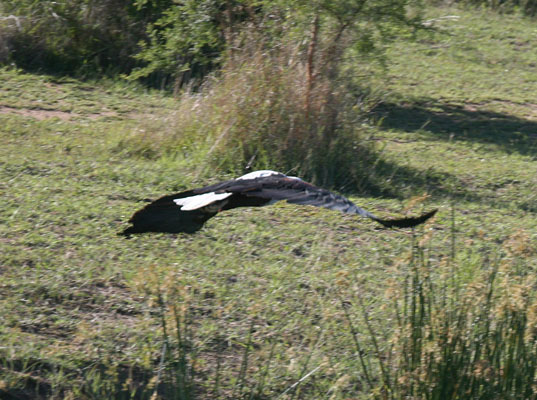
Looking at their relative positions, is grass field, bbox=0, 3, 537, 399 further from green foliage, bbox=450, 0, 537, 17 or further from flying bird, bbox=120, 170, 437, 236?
green foliage, bbox=450, 0, 537, 17

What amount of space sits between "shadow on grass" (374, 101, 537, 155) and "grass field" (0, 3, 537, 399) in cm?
7

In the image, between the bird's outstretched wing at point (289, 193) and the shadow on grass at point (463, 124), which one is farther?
the shadow on grass at point (463, 124)

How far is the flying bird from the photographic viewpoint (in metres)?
3.33

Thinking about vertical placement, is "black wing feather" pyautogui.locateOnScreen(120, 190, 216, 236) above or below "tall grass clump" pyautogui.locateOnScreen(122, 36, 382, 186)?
above

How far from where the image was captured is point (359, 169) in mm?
6598

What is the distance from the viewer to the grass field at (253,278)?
3.00 m

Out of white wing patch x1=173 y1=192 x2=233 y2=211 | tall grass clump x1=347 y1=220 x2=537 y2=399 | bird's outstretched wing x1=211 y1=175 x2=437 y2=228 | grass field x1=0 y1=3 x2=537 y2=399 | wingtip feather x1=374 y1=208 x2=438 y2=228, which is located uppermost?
wingtip feather x1=374 y1=208 x2=438 y2=228

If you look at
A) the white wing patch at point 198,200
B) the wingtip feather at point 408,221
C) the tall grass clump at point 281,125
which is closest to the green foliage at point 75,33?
the tall grass clump at point 281,125

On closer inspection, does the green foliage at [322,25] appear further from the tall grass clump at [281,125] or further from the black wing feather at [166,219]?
the black wing feather at [166,219]

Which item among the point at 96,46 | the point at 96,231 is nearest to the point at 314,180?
the point at 96,231

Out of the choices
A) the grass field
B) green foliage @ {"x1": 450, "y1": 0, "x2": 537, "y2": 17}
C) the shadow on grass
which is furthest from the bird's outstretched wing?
green foliage @ {"x1": 450, "y1": 0, "x2": 537, "y2": 17}

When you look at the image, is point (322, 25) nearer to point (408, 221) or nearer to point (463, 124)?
point (463, 124)

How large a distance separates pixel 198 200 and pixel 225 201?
0.21 meters

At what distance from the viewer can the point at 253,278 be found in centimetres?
444
